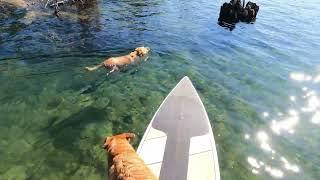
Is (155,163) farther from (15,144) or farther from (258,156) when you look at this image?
(15,144)

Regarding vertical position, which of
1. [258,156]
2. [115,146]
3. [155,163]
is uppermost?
[115,146]

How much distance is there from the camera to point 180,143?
10164 millimetres

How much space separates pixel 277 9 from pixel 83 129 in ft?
75.4

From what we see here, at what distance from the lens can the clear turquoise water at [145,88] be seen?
10.6 meters

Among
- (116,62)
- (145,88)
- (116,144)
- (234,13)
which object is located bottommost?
(145,88)

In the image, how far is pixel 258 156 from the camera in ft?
36.2

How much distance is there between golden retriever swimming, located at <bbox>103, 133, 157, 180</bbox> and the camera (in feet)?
21.9

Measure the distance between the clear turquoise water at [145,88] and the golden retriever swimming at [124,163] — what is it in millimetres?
1945

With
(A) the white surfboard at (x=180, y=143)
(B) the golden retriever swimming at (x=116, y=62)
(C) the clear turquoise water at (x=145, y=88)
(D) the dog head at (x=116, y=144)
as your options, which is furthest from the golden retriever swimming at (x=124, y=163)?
(B) the golden retriever swimming at (x=116, y=62)

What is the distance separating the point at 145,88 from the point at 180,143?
4.78 metres

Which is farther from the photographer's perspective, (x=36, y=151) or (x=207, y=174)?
(x=36, y=151)

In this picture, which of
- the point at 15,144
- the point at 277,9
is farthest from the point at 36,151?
the point at 277,9

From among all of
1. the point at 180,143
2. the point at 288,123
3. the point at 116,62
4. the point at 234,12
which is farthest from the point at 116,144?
the point at 234,12

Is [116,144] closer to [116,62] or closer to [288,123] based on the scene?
[116,62]
